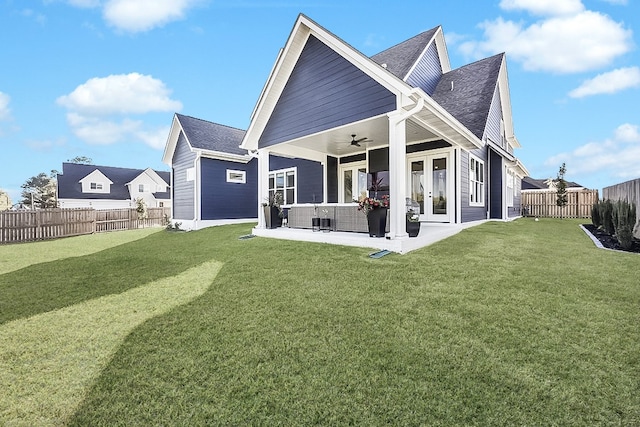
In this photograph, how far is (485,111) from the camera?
10.6 metres

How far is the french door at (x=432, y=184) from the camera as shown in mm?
9367

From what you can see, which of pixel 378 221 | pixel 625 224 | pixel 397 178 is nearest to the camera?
pixel 397 178

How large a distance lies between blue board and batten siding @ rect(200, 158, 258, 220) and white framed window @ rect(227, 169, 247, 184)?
0.34ft

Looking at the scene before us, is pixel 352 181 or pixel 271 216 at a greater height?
pixel 352 181

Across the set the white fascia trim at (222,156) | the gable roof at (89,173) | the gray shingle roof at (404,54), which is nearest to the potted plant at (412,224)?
the gray shingle roof at (404,54)

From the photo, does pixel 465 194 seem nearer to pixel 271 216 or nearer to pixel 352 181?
pixel 352 181

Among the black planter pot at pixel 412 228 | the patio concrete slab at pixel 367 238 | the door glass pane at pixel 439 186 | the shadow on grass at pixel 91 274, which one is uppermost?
the door glass pane at pixel 439 186

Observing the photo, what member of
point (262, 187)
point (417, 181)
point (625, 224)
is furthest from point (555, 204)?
point (262, 187)

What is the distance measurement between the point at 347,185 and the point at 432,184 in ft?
11.1

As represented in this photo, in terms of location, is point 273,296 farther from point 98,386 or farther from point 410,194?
point 410,194

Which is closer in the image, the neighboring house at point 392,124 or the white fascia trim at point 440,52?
the neighboring house at point 392,124

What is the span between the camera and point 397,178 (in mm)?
6082

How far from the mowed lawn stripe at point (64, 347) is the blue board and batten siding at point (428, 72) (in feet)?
35.5

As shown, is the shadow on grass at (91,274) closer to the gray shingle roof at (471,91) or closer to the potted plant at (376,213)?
the potted plant at (376,213)
